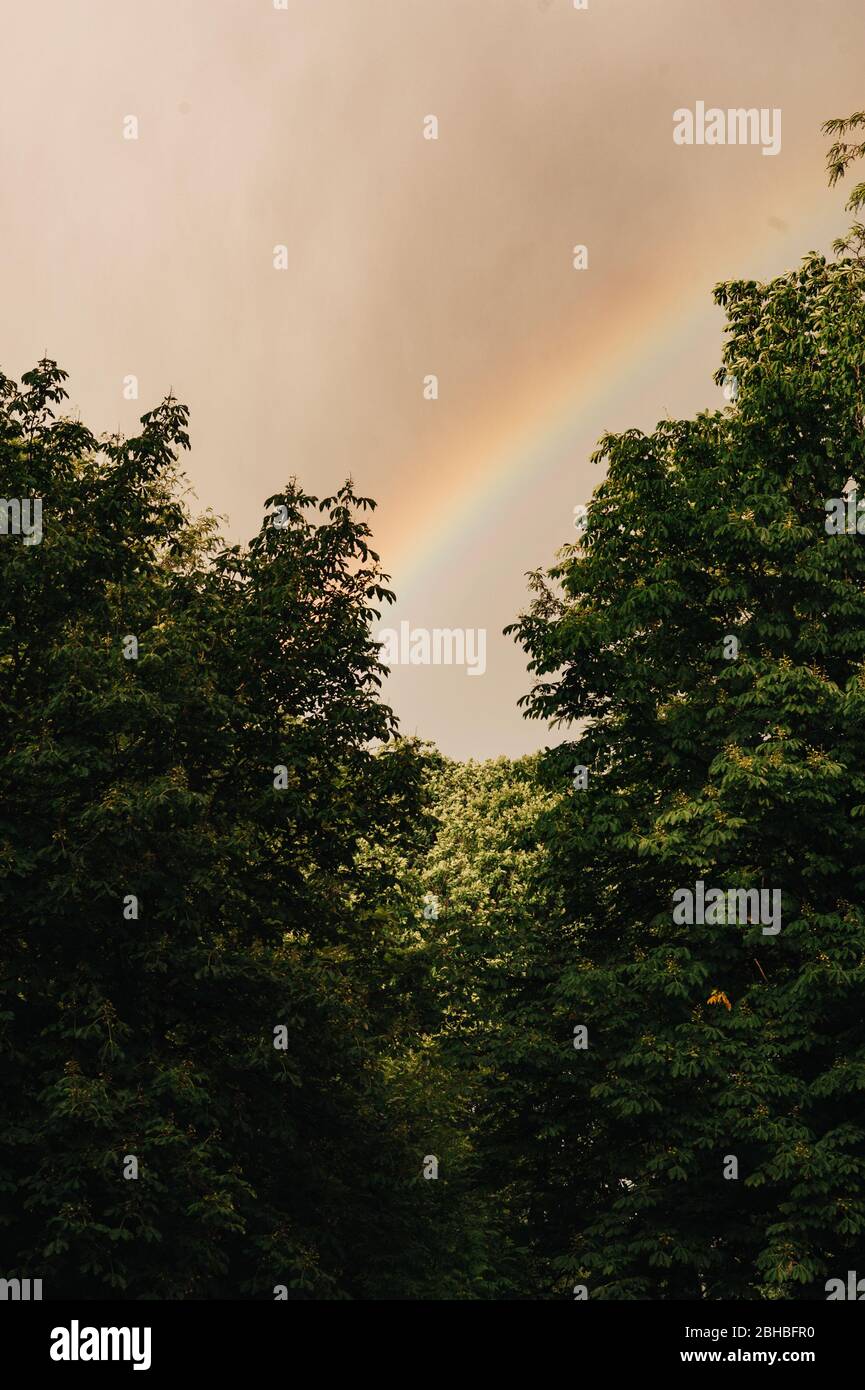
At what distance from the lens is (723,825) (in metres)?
23.0

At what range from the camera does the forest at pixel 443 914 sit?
18.0 meters

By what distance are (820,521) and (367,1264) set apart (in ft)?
50.3

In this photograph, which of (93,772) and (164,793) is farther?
(93,772)

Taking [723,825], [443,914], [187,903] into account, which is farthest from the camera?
[443,914]

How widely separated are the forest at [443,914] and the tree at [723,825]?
86mm

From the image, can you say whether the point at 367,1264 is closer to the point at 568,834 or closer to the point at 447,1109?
the point at 447,1109

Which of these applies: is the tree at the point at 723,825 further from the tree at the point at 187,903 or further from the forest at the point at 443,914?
the tree at the point at 187,903

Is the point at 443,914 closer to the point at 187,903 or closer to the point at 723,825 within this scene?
the point at 723,825

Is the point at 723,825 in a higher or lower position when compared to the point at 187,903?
higher

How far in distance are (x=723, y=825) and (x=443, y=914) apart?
25.1 feet

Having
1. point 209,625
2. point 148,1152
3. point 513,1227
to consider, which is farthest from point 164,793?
point 513,1227

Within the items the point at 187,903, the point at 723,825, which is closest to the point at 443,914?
the point at 723,825

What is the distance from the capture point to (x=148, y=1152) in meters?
17.0

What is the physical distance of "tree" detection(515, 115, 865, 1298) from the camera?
22531 mm
